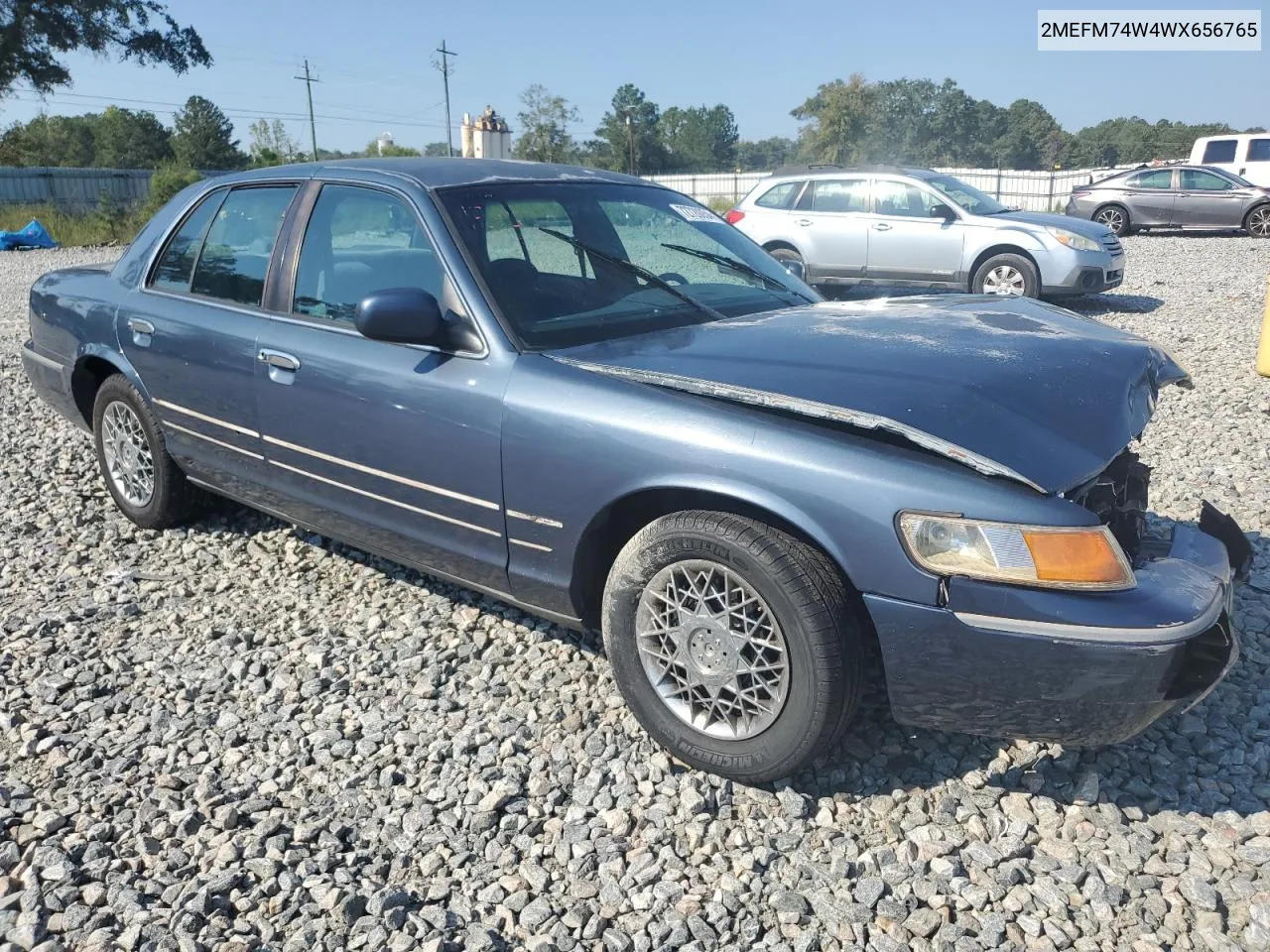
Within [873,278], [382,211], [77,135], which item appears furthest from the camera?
[77,135]

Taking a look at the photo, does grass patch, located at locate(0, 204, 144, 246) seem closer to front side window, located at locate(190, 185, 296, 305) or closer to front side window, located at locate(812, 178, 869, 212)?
front side window, located at locate(812, 178, 869, 212)

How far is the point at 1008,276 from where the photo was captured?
11.2m

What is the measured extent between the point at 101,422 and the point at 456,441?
8.71ft

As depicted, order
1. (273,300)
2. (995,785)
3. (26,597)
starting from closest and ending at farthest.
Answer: (995,785), (273,300), (26,597)

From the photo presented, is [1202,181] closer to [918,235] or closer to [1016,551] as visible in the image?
[918,235]

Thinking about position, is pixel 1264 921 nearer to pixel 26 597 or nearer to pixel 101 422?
pixel 26 597

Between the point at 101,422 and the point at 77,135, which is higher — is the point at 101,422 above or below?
below

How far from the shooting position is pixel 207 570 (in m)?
4.40

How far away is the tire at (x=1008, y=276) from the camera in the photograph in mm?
11055

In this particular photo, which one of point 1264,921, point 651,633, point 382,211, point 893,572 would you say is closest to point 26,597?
point 382,211

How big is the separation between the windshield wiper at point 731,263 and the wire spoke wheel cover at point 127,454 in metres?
2.60

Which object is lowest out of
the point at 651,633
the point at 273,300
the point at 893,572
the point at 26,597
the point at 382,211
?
the point at 26,597

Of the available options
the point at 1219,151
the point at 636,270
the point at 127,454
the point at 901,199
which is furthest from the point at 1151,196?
the point at 127,454

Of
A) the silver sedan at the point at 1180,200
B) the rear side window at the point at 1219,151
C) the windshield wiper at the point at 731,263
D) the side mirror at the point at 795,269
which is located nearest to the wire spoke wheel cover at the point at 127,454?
the windshield wiper at the point at 731,263
